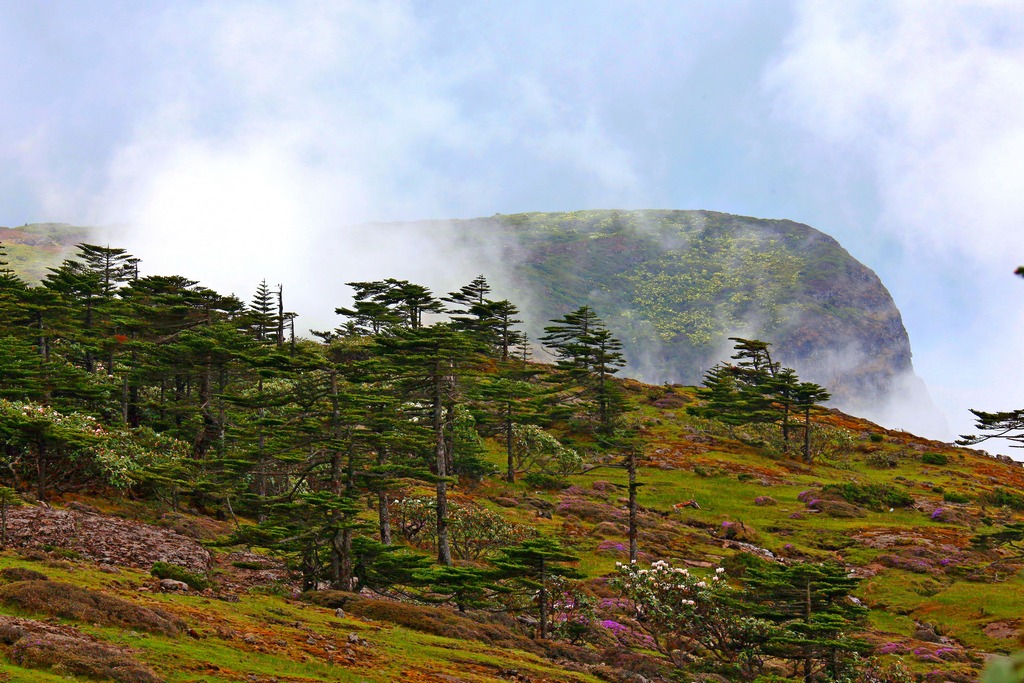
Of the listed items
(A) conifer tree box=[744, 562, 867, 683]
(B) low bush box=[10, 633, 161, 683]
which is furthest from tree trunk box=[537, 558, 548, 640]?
(B) low bush box=[10, 633, 161, 683]

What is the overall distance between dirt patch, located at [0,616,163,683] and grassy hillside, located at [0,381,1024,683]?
45 mm

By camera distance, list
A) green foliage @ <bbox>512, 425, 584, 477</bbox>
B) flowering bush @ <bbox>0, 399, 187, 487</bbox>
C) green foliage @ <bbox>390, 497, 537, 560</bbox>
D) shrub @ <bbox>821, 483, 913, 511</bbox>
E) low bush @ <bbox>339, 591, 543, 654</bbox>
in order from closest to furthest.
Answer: low bush @ <bbox>339, 591, 543, 654</bbox>, flowering bush @ <bbox>0, 399, 187, 487</bbox>, green foliage @ <bbox>390, 497, 537, 560</bbox>, shrub @ <bbox>821, 483, 913, 511</bbox>, green foliage @ <bbox>512, 425, 584, 477</bbox>

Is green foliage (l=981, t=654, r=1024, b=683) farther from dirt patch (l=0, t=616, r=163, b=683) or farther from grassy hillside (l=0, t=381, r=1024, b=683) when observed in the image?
dirt patch (l=0, t=616, r=163, b=683)

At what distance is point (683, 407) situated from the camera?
96.1 m

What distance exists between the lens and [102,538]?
25938 millimetres

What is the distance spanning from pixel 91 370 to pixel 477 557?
3516 centimetres

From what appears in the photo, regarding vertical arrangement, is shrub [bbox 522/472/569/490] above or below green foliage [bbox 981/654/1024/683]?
below

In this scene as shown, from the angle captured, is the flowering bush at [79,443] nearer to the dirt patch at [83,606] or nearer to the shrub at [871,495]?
the dirt patch at [83,606]

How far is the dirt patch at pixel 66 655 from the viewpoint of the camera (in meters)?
11.8

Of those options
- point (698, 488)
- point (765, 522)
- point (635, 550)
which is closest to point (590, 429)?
point (698, 488)

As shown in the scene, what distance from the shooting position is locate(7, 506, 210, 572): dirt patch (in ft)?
78.3

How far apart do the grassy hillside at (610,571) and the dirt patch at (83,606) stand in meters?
0.05

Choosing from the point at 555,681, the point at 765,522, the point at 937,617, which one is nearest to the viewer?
the point at 555,681

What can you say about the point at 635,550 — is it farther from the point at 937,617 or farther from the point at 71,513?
the point at 71,513
